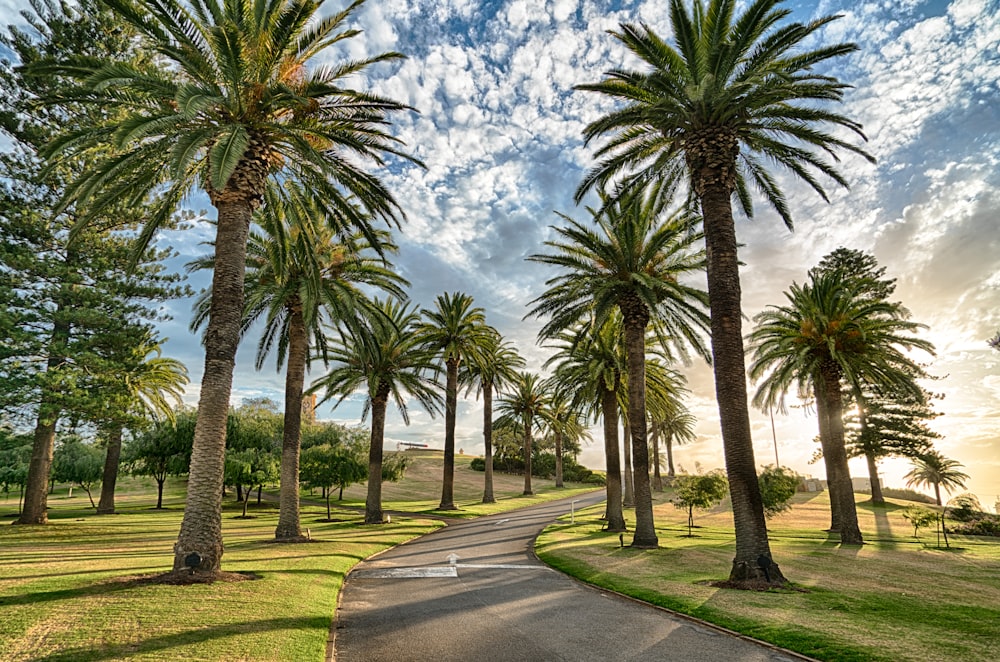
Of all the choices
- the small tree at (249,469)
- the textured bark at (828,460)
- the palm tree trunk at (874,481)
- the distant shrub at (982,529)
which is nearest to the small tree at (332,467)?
the small tree at (249,469)

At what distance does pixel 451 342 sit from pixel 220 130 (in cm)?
2805

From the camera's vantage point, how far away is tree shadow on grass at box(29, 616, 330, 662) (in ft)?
20.7

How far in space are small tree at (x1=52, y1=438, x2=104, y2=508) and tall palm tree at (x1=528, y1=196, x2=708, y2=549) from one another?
42.6m

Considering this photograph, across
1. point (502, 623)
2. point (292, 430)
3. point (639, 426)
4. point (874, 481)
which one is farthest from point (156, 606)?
point (874, 481)

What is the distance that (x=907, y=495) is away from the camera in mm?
52719

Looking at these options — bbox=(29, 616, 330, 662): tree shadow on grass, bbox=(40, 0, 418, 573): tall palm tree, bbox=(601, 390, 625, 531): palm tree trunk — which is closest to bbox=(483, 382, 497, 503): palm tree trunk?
bbox=(601, 390, 625, 531): palm tree trunk

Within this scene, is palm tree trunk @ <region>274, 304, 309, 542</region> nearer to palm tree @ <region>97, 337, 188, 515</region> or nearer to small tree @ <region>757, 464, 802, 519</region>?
palm tree @ <region>97, 337, 188, 515</region>

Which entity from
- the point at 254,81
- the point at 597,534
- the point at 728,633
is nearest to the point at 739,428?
the point at 728,633

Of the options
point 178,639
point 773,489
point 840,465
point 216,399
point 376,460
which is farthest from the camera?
point 773,489

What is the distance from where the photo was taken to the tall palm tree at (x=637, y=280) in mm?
21281

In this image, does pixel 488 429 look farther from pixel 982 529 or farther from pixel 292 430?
pixel 982 529

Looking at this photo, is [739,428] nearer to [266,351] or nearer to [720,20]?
[720,20]

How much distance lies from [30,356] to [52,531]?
299 inches

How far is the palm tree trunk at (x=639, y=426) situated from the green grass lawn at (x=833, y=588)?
3.83 feet
